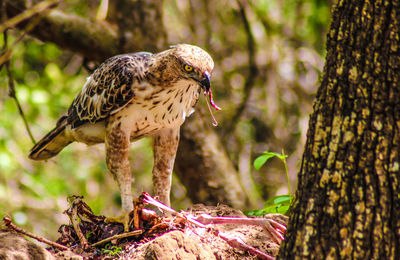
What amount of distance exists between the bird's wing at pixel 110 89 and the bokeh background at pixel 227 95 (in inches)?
131

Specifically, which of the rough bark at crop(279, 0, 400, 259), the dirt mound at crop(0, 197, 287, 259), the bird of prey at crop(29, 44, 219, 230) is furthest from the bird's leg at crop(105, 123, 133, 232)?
the rough bark at crop(279, 0, 400, 259)

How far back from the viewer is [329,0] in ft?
27.4

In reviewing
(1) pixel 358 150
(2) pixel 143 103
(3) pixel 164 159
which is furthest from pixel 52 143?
(1) pixel 358 150

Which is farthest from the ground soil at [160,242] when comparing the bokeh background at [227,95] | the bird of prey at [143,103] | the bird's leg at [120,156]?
the bokeh background at [227,95]

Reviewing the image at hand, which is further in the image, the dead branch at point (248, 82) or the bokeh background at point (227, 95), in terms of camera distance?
the dead branch at point (248, 82)

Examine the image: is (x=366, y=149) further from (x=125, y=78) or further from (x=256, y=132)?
(x=256, y=132)

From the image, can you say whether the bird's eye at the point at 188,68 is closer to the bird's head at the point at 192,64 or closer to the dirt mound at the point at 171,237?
the bird's head at the point at 192,64

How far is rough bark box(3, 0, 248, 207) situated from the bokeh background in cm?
146

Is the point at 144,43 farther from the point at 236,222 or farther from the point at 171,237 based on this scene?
the point at 171,237

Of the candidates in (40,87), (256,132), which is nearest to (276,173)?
(256,132)

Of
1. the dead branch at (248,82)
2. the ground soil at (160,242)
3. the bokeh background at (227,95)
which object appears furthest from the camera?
the dead branch at (248,82)

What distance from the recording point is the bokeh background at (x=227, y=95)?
309 inches

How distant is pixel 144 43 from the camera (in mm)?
6176

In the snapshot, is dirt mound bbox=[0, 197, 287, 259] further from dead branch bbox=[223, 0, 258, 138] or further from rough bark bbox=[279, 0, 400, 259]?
dead branch bbox=[223, 0, 258, 138]
